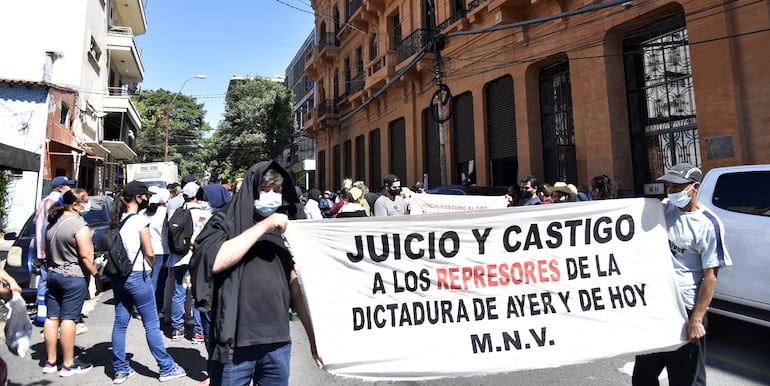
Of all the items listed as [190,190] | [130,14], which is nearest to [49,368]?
[190,190]

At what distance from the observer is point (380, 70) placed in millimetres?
19422

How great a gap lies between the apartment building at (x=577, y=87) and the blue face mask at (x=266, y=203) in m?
7.98

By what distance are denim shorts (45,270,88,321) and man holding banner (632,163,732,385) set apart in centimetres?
490

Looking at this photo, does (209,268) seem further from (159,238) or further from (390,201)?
(390,201)

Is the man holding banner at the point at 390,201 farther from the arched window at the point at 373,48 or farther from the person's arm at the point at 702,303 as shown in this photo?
the arched window at the point at 373,48

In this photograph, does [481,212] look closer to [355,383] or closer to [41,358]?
[355,383]

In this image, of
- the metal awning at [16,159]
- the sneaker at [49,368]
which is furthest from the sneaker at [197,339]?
the metal awning at [16,159]

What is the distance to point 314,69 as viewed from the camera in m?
30.9

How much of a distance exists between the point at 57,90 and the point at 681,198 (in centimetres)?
1947

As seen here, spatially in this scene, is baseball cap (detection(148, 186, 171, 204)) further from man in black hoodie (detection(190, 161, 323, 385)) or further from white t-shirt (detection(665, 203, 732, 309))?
white t-shirt (detection(665, 203, 732, 309))

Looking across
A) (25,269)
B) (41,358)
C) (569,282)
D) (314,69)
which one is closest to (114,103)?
(314,69)

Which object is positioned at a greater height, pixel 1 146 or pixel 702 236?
pixel 1 146

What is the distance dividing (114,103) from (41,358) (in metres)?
21.2

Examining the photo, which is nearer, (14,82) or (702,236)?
(702,236)
